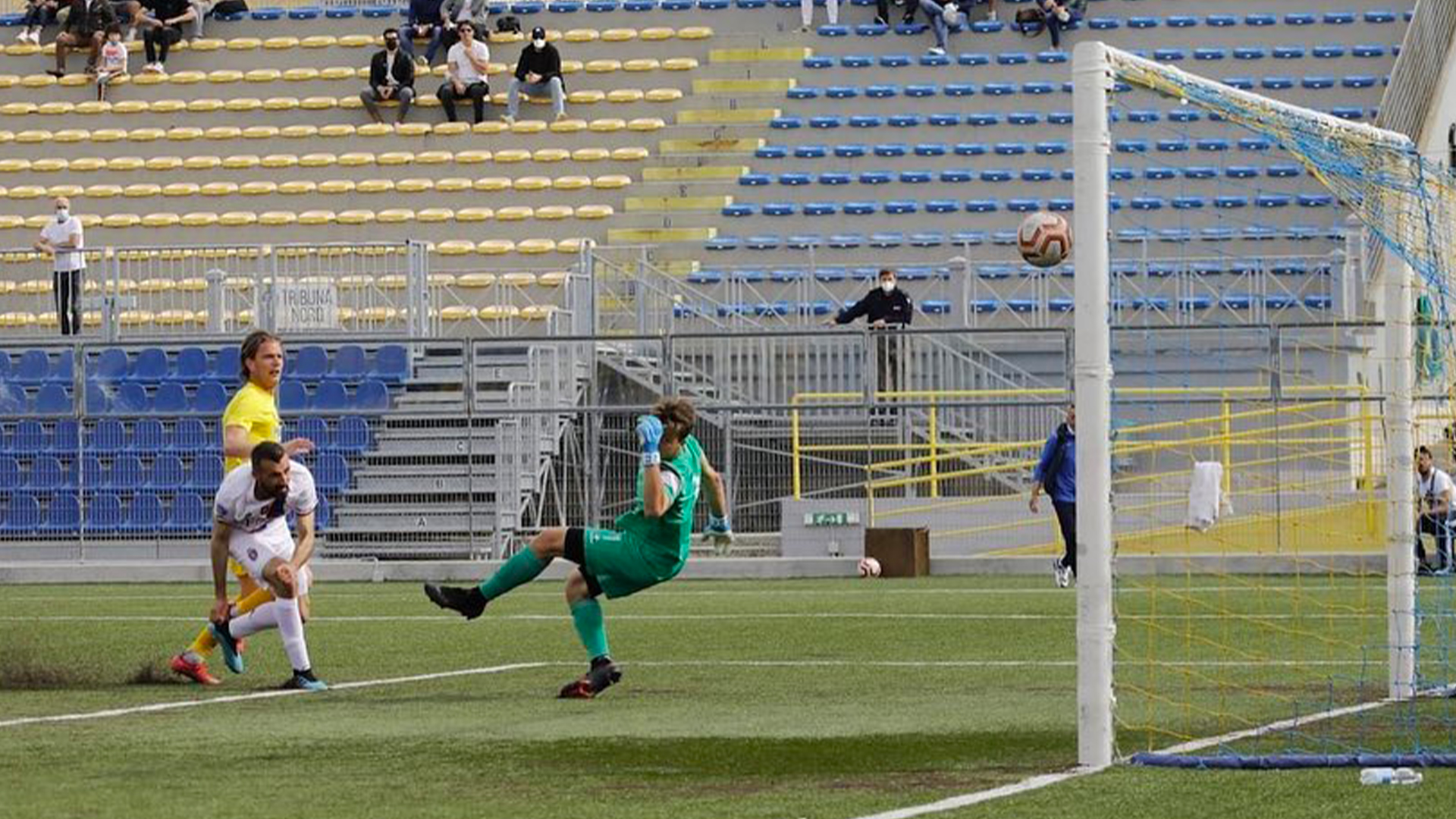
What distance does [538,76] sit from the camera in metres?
40.6

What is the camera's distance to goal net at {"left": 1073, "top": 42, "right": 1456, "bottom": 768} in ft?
34.9

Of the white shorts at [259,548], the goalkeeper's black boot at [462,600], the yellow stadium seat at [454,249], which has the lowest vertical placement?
the goalkeeper's black boot at [462,600]

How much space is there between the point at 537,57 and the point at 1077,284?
30.3 meters

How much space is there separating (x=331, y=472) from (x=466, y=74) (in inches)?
507

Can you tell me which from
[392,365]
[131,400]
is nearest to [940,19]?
[392,365]

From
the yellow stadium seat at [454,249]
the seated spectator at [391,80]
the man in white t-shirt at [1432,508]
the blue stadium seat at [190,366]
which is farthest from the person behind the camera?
the seated spectator at [391,80]

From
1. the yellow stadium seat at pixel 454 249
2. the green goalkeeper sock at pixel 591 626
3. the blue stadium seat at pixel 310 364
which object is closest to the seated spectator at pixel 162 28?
the yellow stadium seat at pixel 454 249

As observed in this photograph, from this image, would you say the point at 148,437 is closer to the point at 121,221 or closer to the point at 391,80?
the point at 121,221

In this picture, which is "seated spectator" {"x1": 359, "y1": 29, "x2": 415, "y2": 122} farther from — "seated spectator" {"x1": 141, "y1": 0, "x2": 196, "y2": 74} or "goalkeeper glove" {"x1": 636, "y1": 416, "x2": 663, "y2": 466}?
"goalkeeper glove" {"x1": 636, "y1": 416, "x2": 663, "y2": 466}

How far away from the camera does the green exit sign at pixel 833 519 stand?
2788 centimetres

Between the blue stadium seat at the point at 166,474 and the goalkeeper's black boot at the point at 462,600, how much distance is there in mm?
15652

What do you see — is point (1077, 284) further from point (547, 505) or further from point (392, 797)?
point (547, 505)

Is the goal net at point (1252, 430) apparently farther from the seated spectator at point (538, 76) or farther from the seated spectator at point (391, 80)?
the seated spectator at point (391, 80)

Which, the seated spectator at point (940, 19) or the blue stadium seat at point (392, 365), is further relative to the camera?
the seated spectator at point (940, 19)
